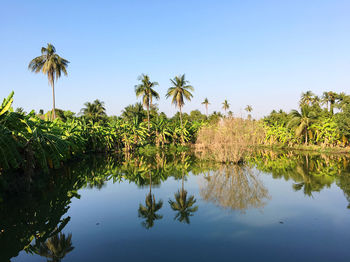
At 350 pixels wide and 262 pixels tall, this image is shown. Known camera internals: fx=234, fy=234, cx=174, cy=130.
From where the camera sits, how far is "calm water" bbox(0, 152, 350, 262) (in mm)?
7027

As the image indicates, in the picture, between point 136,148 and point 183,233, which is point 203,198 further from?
point 136,148

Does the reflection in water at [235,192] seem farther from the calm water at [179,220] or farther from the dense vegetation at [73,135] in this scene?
the dense vegetation at [73,135]

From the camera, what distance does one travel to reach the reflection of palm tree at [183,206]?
32.7 ft

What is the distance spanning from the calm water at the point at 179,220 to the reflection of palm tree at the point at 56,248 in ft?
0.10

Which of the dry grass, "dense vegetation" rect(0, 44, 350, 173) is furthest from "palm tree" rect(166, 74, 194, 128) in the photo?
the dry grass

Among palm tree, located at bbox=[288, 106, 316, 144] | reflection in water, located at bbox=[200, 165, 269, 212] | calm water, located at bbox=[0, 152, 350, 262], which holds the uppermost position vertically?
palm tree, located at bbox=[288, 106, 316, 144]

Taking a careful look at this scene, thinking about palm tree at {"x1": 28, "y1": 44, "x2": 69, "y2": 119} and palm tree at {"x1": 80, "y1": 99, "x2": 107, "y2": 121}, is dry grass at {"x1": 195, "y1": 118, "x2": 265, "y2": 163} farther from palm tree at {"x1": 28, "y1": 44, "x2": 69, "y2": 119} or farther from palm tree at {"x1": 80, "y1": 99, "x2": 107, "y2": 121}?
palm tree at {"x1": 80, "y1": 99, "x2": 107, "y2": 121}

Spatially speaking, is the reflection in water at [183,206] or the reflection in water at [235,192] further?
the reflection in water at [235,192]

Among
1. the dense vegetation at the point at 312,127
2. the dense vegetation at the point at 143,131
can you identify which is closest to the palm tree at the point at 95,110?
the dense vegetation at the point at 143,131

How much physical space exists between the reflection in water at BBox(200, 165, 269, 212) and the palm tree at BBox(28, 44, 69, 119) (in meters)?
27.8

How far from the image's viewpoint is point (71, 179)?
18.1 metres

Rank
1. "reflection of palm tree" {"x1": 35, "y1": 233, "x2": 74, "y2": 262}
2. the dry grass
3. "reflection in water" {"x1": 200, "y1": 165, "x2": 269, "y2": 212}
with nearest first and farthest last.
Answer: "reflection of palm tree" {"x1": 35, "y1": 233, "x2": 74, "y2": 262}
"reflection in water" {"x1": 200, "y1": 165, "x2": 269, "y2": 212}
the dry grass

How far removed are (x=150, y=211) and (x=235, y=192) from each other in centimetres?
486

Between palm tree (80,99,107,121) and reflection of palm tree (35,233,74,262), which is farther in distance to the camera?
palm tree (80,99,107,121)
